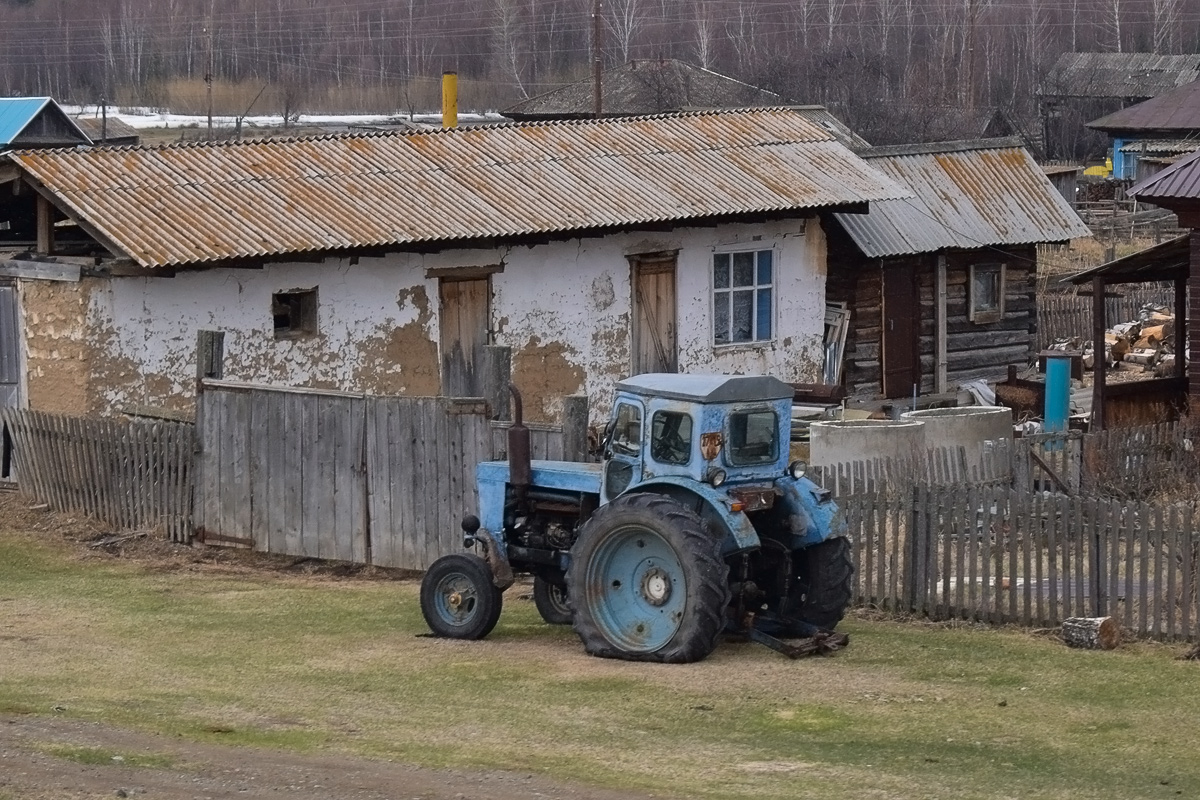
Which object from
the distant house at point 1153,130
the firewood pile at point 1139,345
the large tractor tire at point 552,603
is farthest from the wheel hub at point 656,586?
the distant house at point 1153,130

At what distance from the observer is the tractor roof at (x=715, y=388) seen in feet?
34.3

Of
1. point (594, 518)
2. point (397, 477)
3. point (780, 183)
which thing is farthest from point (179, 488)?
point (780, 183)

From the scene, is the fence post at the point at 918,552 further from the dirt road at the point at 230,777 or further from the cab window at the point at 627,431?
the dirt road at the point at 230,777

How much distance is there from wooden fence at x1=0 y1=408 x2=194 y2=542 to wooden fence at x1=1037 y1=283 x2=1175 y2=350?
63.8ft

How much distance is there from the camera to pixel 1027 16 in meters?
95.7

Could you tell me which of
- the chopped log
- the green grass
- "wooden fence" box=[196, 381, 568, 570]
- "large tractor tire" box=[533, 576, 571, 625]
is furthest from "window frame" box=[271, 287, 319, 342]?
the chopped log

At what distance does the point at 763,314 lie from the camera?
24.0 m

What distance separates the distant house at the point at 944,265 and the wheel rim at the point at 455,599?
541 inches

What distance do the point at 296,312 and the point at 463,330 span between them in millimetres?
2221

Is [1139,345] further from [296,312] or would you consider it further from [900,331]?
[296,312]

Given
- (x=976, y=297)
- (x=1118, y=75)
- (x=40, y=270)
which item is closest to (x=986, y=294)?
(x=976, y=297)

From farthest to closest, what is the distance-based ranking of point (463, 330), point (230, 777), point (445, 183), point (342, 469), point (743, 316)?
point (743, 316) → point (445, 183) → point (463, 330) → point (342, 469) → point (230, 777)

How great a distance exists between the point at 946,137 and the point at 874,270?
30656 millimetres

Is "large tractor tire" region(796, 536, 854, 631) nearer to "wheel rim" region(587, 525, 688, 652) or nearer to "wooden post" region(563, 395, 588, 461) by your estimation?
"wheel rim" region(587, 525, 688, 652)
